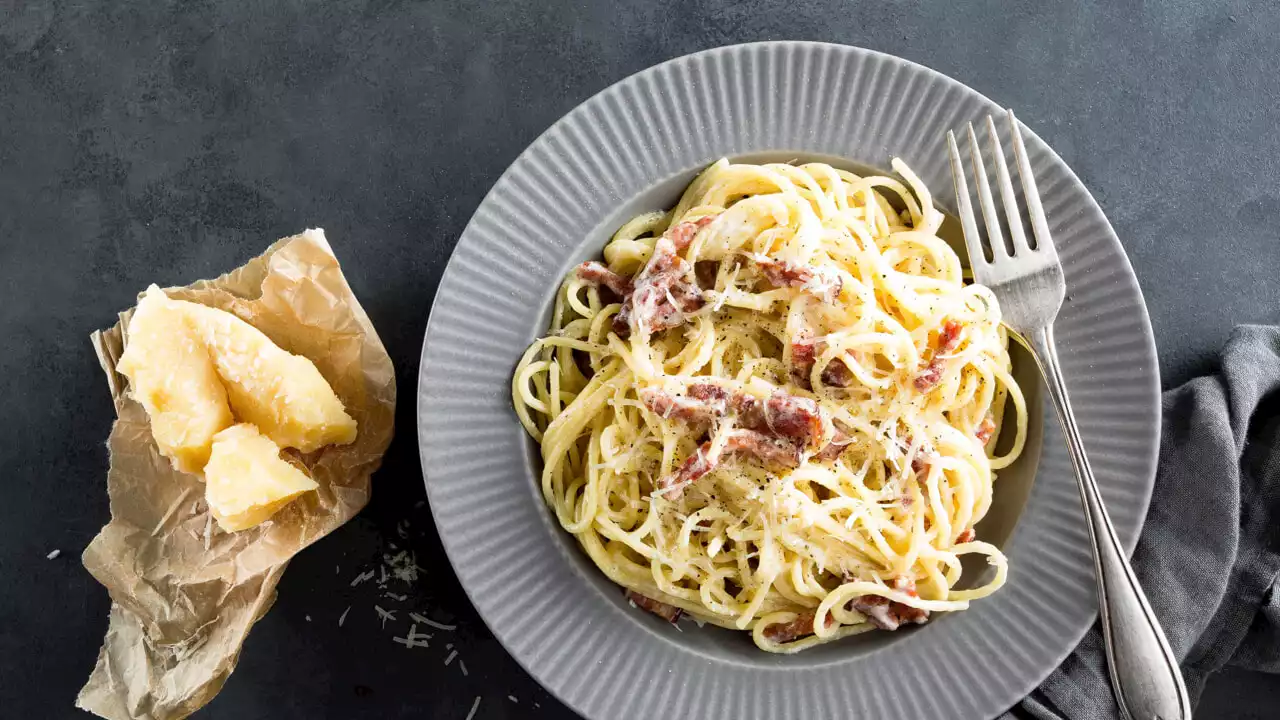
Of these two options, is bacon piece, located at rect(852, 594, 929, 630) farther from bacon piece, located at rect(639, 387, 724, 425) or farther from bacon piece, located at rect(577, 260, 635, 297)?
bacon piece, located at rect(577, 260, 635, 297)

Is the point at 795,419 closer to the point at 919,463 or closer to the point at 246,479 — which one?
the point at 919,463

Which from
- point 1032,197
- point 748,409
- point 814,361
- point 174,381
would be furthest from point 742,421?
point 174,381

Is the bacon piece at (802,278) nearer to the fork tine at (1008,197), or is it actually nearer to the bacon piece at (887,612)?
the fork tine at (1008,197)

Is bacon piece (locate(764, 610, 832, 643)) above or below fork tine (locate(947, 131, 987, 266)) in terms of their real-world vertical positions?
below

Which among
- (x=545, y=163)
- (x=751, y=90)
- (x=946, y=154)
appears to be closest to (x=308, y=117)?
(x=545, y=163)

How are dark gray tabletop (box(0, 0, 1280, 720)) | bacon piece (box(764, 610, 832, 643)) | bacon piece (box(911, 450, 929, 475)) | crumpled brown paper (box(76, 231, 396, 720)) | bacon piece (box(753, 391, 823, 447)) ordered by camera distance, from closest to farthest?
bacon piece (box(753, 391, 823, 447)), bacon piece (box(911, 450, 929, 475)), bacon piece (box(764, 610, 832, 643)), crumpled brown paper (box(76, 231, 396, 720)), dark gray tabletop (box(0, 0, 1280, 720))

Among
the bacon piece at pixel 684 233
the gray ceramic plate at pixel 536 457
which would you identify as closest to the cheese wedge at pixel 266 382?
the gray ceramic plate at pixel 536 457

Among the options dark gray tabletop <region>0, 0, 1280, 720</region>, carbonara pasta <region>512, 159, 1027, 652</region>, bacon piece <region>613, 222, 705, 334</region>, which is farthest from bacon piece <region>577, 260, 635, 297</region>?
dark gray tabletop <region>0, 0, 1280, 720</region>
